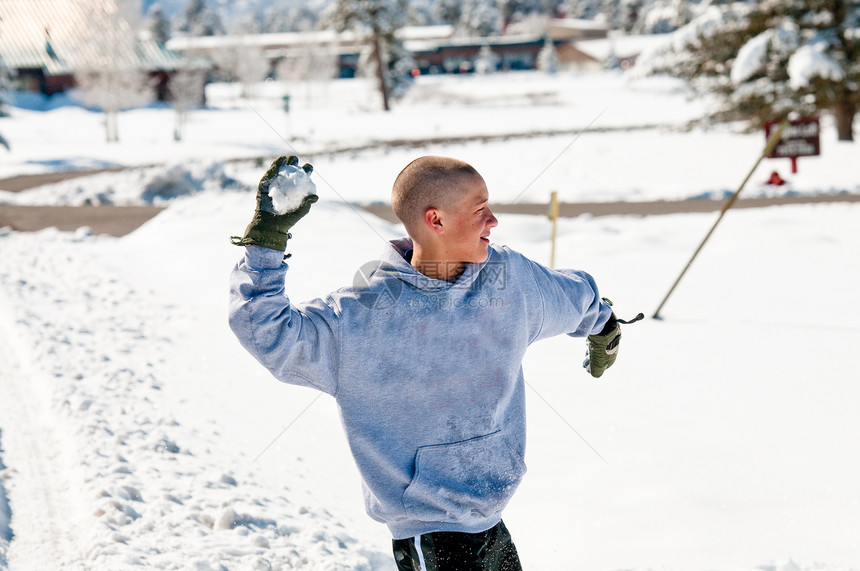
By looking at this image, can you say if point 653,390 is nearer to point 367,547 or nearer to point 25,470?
point 367,547

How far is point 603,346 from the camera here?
2414 millimetres

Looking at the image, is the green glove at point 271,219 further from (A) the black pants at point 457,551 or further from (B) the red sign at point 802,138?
(B) the red sign at point 802,138

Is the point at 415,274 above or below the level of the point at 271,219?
below

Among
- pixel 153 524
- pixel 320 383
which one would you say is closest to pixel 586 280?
pixel 320 383

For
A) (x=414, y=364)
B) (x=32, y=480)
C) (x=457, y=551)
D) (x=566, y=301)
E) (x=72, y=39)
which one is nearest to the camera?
(x=414, y=364)

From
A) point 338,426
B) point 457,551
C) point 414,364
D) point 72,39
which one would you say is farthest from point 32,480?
point 72,39

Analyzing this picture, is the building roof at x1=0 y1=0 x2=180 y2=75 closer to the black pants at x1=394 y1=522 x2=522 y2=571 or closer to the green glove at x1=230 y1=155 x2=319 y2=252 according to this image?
the green glove at x1=230 y1=155 x2=319 y2=252

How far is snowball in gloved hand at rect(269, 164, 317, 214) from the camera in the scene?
1.71m

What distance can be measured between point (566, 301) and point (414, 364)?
528 mm

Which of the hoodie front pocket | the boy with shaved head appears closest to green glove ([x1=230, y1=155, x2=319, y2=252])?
the boy with shaved head

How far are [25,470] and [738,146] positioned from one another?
24.0 metres

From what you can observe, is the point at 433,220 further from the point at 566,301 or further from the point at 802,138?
the point at 802,138

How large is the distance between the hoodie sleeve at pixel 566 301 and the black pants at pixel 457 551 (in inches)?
21.6

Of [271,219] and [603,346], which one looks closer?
[271,219]
